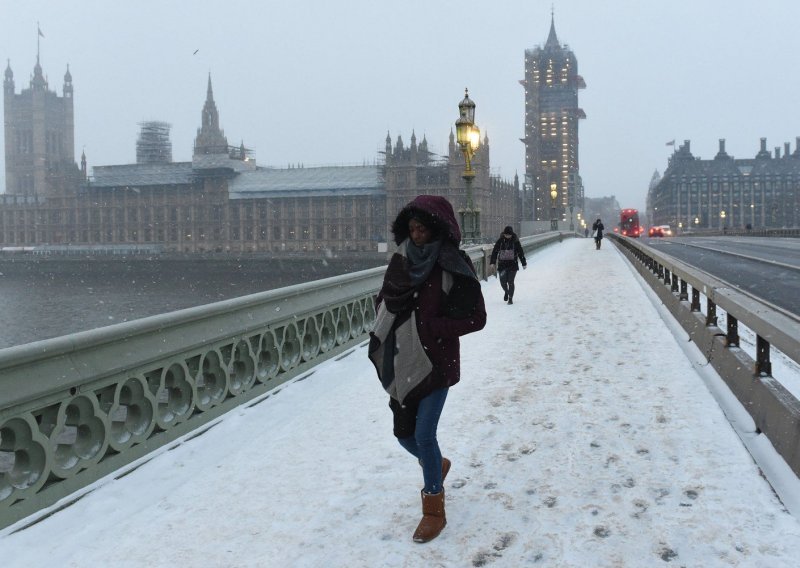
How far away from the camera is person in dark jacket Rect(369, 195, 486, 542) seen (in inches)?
152

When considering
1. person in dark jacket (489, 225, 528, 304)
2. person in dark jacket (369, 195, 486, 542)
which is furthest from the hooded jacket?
person in dark jacket (489, 225, 528, 304)

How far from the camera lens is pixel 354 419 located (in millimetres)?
6402

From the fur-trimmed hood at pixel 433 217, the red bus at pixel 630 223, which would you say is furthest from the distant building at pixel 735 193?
the fur-trimmed hood at pixel 433 217

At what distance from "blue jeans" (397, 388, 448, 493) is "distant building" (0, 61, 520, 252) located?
11999 cm

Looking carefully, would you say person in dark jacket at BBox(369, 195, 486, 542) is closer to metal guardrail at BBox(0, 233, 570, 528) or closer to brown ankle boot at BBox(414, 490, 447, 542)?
brown ankle boot at BBox(414, 490, 447, 542)

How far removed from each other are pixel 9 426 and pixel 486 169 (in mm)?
129934

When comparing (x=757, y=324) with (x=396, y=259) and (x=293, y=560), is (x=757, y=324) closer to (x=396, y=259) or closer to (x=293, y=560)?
(x=396, y=259)

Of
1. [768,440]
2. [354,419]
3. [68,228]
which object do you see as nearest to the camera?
[768,440]

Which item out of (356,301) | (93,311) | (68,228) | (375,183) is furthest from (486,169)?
(356,301)

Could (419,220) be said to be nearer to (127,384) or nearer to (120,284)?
(127,384)

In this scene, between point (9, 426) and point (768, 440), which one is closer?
point (9, 426)

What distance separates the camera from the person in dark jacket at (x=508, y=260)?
47.5 feet

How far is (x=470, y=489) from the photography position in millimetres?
4668

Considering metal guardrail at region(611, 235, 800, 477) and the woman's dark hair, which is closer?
the woman's dark hair
